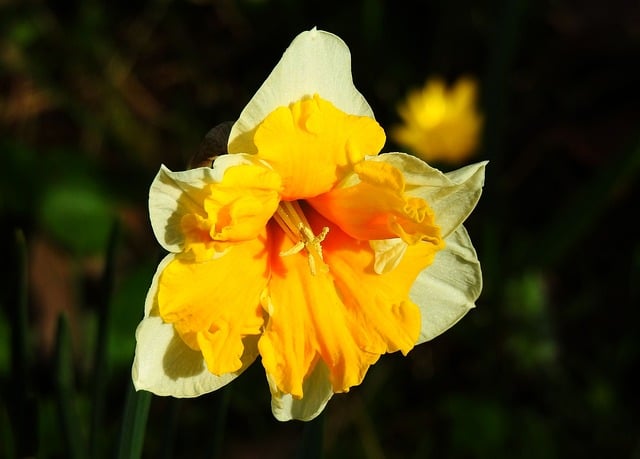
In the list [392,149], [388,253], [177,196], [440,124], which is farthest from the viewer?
[440,124]

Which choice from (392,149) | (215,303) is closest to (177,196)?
(215,303)

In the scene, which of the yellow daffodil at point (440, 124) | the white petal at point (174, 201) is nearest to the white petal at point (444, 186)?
the white petal at point (174, 201)

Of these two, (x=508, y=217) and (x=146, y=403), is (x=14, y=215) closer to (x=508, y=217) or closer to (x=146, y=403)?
(x=508, y=217)

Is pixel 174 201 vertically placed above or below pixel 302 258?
above

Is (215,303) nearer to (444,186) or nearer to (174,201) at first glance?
(174,201)

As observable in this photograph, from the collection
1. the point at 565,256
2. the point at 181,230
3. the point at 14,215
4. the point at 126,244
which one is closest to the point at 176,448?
the point at 126,244

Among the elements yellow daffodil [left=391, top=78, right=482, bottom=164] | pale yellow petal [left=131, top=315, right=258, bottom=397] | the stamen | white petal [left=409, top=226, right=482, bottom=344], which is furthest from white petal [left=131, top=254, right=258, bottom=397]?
yellow daffodil [left=391, top=78, right=482, bottom=164]

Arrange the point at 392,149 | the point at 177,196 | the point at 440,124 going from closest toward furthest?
the point at 177,196 < the point at 392,149 < the point at 440,124
